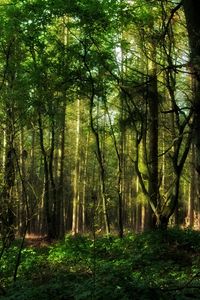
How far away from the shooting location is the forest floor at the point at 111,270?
20.0ft

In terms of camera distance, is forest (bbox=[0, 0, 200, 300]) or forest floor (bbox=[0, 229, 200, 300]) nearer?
forest floor (bbox=[0, 229, 200, 300])

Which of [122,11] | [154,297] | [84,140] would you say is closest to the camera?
[154,297]

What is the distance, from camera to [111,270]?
27.1ft

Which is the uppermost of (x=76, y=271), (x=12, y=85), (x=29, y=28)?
(x=29, y=28)

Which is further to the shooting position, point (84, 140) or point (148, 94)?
point (84, 140)

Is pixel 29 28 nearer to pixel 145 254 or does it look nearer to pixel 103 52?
pixel 103 52

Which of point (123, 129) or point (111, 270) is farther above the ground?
point (123, 129)

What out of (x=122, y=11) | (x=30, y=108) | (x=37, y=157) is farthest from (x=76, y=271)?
(x=37, y=157)

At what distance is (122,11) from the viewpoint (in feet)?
43.3

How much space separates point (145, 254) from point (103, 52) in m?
7.86

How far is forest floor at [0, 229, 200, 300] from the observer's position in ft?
20.0

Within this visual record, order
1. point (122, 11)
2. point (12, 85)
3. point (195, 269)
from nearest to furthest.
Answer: point (195, 269), point (122, 11), point (12, 85)

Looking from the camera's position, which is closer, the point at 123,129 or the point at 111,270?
the point at 111,270

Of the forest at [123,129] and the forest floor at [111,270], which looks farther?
the forest at [123,129]
